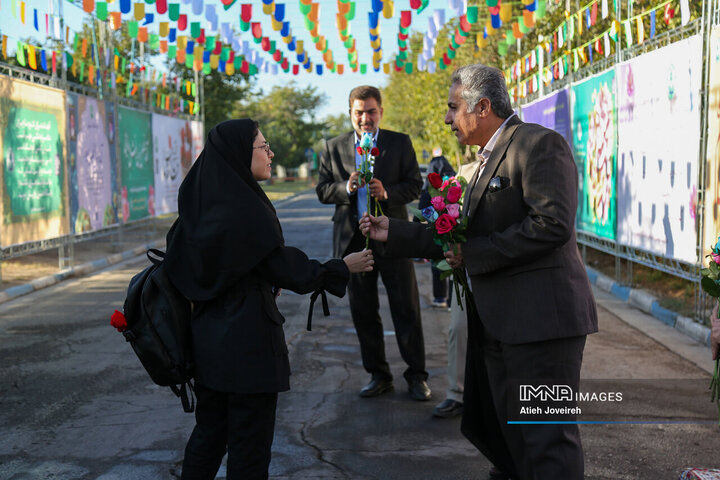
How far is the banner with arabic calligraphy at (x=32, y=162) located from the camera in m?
11.0

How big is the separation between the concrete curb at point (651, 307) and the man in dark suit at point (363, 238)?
321 cm

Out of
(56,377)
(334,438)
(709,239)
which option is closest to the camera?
(334,438)

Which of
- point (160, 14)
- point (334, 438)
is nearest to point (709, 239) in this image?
point (334, 438)

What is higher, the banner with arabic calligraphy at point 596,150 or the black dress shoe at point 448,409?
the banner with arabic calligraphy at point 596,150

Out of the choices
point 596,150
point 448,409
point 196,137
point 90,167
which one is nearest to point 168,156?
point 196,137

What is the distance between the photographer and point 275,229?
3.35 m

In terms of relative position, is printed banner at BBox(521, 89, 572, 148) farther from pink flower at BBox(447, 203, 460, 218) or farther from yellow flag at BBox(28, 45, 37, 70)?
pink flower at BBox(447, 203, 460, 218)

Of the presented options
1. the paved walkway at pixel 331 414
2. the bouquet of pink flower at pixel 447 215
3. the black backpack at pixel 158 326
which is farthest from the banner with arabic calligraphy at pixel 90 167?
the bouquet of pink flower at pixel 447 215

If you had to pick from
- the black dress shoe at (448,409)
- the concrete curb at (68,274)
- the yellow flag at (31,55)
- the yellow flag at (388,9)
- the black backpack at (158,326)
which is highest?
the yellow flag at (388,9)

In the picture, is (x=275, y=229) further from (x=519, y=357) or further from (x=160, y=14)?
(x=160, y=14)

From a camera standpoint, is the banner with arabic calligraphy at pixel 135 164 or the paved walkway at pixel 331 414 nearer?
the paved walkway at pixel 331 414

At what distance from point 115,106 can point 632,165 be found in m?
9.83

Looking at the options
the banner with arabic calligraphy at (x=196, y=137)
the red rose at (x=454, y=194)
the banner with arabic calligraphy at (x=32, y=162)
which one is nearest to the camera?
the red rose at (x=454, y=194)

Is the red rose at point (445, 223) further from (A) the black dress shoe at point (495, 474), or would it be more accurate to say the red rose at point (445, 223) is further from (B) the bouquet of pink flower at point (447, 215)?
(A) the black dress shoe at point (495, 474)
